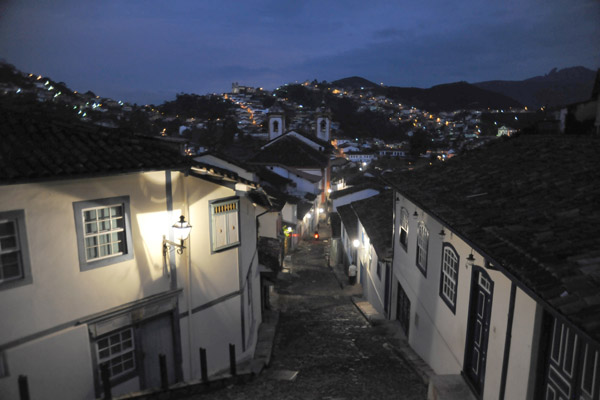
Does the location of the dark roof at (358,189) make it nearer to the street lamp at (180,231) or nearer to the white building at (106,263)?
the white building at (106,263)

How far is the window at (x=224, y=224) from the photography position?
1134 centimetres

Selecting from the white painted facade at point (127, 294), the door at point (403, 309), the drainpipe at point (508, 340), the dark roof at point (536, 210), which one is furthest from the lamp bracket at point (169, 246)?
the door at point (403, 309)

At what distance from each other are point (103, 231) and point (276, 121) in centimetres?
4938

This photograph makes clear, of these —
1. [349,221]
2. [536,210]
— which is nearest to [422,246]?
[536,210]

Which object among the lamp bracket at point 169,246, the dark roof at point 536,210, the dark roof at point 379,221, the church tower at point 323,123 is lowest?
the dark roof at point 379,221

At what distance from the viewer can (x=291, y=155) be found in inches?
1837

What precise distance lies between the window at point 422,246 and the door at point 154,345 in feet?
24.2

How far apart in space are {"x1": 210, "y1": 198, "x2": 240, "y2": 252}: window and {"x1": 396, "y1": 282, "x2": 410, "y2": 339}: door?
→ 643cm

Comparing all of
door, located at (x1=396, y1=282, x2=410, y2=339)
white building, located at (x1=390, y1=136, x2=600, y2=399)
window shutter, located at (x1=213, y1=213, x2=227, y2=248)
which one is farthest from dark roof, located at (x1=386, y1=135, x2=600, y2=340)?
window shutter, located at (x1=213, y1=213, x2=227, y2=248)

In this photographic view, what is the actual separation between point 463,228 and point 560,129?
364 inches

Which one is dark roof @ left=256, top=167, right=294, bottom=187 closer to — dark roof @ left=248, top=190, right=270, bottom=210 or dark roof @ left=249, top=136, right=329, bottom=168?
dark roof @ left=249, top=136, right=329, bottom=168

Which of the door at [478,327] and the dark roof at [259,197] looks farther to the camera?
the dark roof at [259,197]

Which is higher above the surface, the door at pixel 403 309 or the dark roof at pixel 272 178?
the dark roof at pixel 272 178

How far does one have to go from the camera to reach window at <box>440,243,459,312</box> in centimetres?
888
